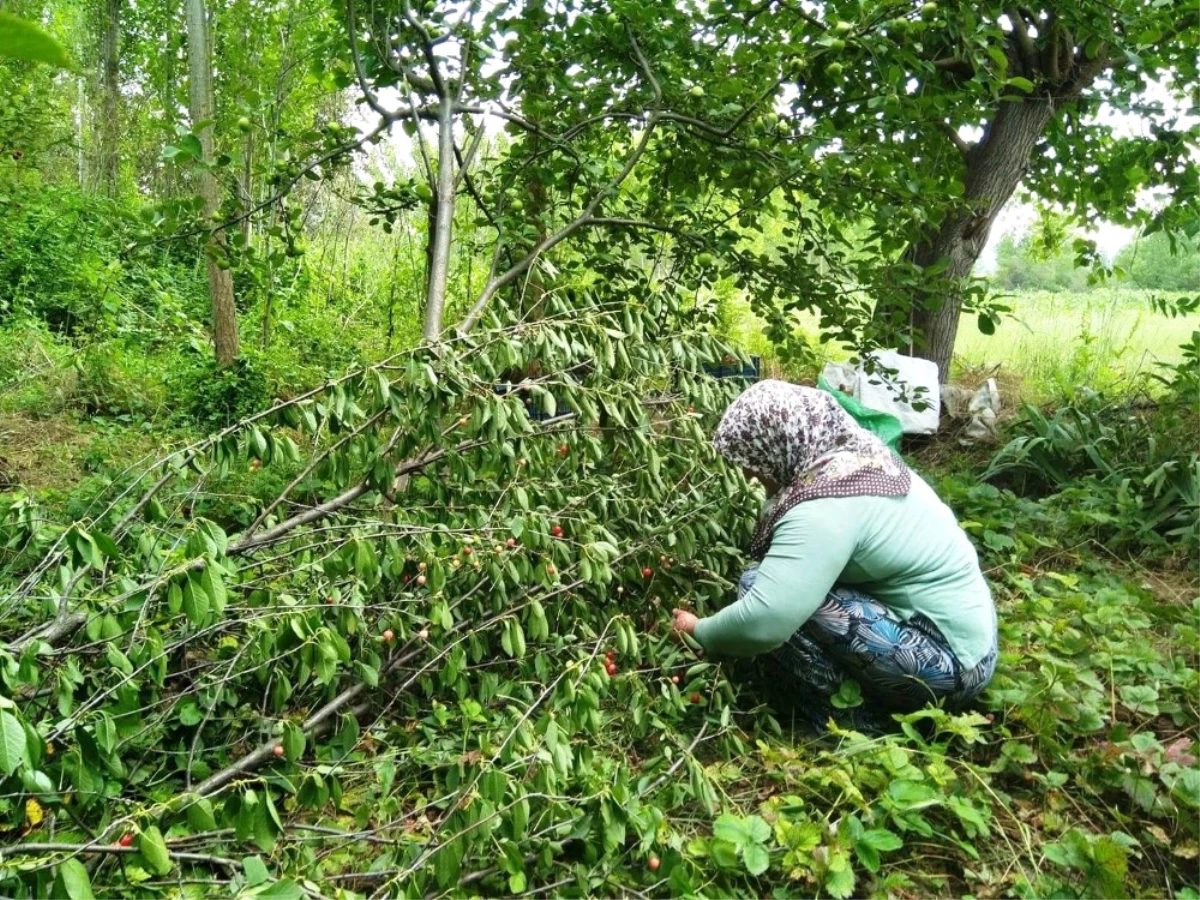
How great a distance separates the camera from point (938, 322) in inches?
223

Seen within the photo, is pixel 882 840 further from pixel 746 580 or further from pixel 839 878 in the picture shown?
pixel 746 580

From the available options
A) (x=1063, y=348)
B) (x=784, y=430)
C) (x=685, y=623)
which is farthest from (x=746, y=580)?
(x=1063, y=348)

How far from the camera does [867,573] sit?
7.70 ft

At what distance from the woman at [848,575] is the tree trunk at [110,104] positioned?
42.8 feet

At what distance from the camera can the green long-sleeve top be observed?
2209 millimetres

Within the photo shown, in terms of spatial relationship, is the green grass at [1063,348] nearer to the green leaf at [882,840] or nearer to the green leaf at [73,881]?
the green leaf at [882,840]

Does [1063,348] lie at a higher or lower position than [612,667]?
higher

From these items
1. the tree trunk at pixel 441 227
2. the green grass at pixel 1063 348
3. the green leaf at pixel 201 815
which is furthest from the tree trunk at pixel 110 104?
the green leaf at pixel 201 815

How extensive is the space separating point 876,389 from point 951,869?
383 cm

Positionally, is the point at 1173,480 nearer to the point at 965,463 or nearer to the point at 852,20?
the point at 965,463

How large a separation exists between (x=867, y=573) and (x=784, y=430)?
0.46m

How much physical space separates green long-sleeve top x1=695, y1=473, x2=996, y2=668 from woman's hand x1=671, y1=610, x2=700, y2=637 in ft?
0.21

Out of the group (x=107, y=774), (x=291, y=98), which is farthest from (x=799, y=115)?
(x=291, y=98)

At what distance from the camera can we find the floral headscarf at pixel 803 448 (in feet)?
7.48
